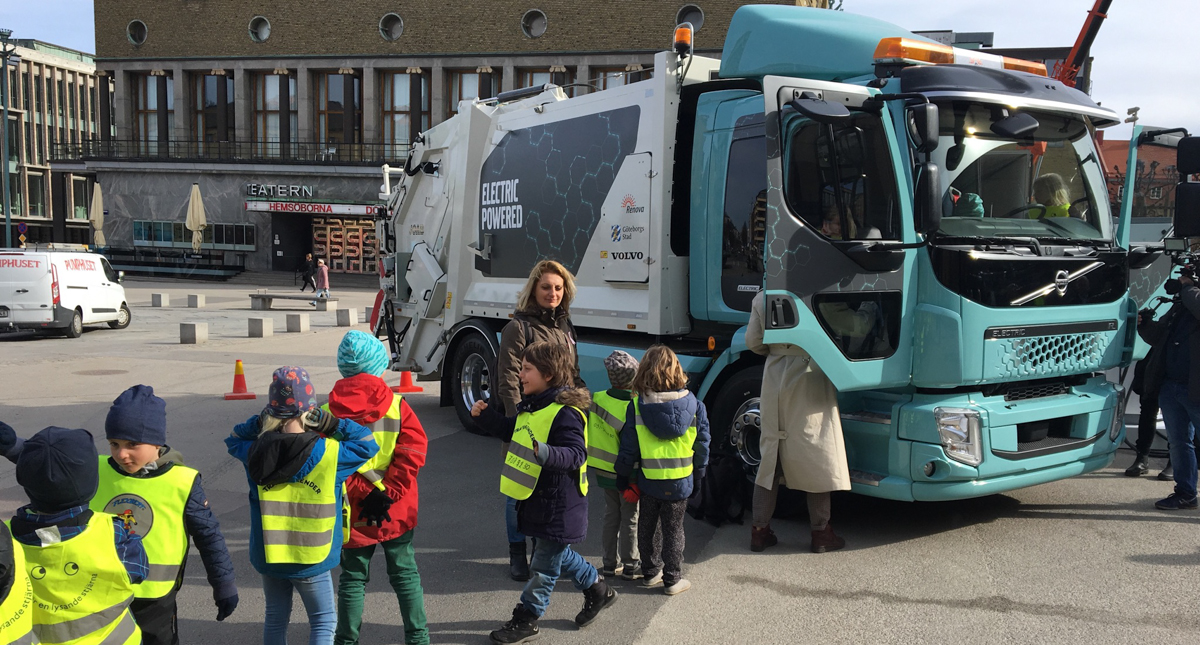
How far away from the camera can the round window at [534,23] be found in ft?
137

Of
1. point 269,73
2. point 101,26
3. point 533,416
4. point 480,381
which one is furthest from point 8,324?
point 101,26

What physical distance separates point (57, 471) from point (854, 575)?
4.01 metres

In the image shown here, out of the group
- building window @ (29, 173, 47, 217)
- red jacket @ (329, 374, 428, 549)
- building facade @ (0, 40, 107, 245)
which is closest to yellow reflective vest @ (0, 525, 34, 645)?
red jacket @ (329, 374, 428, 549)

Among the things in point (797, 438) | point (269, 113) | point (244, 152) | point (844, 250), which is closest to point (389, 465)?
point (797, 438)

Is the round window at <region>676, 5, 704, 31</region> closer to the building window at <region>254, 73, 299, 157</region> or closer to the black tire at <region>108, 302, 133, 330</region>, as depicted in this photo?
the building window at <region>254, 73, 299, 157</region>

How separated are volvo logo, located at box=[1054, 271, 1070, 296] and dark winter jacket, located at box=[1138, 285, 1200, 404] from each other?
44.6 inches

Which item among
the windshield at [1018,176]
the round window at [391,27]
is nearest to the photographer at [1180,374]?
the windshield at [1018,176]

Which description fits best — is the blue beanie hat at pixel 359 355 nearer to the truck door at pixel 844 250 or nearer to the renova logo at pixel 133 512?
the renova logo at pixel 133 512

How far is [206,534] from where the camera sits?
10.3 ft

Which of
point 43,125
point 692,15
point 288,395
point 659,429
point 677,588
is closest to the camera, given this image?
point 288,395

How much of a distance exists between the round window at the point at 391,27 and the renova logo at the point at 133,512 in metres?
43.7

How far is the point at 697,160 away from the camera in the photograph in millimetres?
6734

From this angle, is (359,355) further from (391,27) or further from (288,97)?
(288,97)

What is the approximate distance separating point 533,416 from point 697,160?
3.33 m
